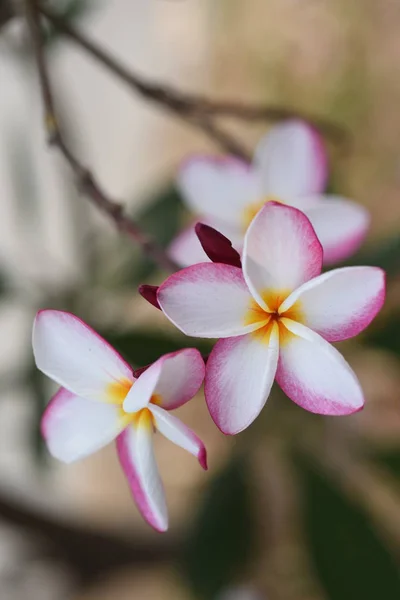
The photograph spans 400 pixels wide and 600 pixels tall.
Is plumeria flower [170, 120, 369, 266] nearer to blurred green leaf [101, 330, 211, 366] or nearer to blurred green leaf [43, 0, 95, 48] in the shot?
blurred green leaf [101, 330, 211, 366]

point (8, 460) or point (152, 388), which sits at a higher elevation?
point (152, 388)

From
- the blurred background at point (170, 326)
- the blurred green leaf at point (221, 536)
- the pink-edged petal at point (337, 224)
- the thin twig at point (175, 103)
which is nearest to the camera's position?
the pink-edged petal at point (337, 224)

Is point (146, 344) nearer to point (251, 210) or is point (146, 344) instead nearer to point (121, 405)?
point (251, 210)

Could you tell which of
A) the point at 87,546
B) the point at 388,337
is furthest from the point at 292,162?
the point at 87,546

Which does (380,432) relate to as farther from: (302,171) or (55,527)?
(302,171)

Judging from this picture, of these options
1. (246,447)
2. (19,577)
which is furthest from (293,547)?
(19,577)

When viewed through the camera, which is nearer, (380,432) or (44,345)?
(44,345)

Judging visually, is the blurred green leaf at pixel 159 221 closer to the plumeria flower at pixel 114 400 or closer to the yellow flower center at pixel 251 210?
the yellow flower center at pixel 251 210

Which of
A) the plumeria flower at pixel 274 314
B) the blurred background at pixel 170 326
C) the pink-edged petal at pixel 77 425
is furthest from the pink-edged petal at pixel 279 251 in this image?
the blurred background at pixel 170 326
